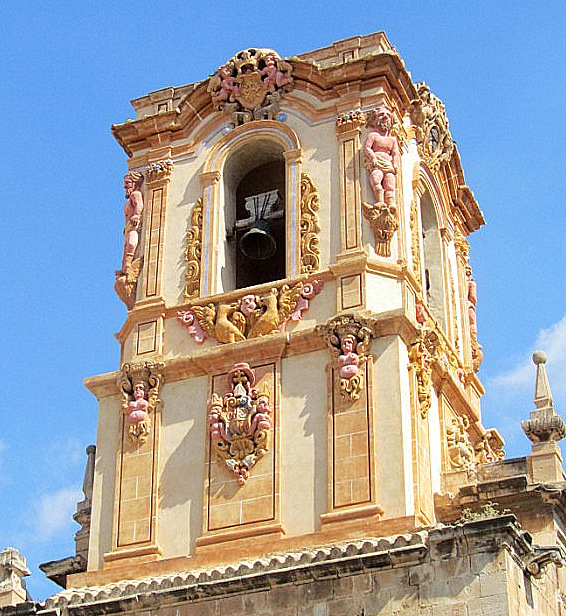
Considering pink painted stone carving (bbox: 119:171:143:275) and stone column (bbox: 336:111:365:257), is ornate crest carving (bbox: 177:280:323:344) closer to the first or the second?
stone column (bbox: 336:111:365:257)

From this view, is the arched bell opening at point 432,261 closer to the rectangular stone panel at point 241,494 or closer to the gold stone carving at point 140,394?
the rectangular stone panel at point 241,494

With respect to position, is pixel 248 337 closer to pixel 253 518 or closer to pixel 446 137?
pixel 253 518

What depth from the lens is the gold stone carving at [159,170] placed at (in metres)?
29.2

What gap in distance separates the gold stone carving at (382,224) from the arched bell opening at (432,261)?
115 inches

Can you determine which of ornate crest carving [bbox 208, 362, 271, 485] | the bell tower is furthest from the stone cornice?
ornate crest carving [bbox 208, 362, 271, 485]

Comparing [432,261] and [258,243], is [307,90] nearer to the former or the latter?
[258,243]

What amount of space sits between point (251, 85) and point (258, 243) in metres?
2.84

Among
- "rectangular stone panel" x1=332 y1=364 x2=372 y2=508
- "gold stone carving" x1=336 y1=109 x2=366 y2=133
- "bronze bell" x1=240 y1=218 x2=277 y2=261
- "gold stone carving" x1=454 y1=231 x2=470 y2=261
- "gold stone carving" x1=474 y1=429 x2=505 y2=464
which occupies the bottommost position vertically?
"rectangular stone panel" x1=332 y1=364 x2=372 y2=508

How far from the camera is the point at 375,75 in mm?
28328

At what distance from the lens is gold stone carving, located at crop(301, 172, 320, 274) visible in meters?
27.1

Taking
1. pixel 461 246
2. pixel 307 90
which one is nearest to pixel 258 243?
pixel 307 90

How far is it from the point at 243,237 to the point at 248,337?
246 cm

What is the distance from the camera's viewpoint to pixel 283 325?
26562mm

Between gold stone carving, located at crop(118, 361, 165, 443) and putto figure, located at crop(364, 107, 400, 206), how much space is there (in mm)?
4511
